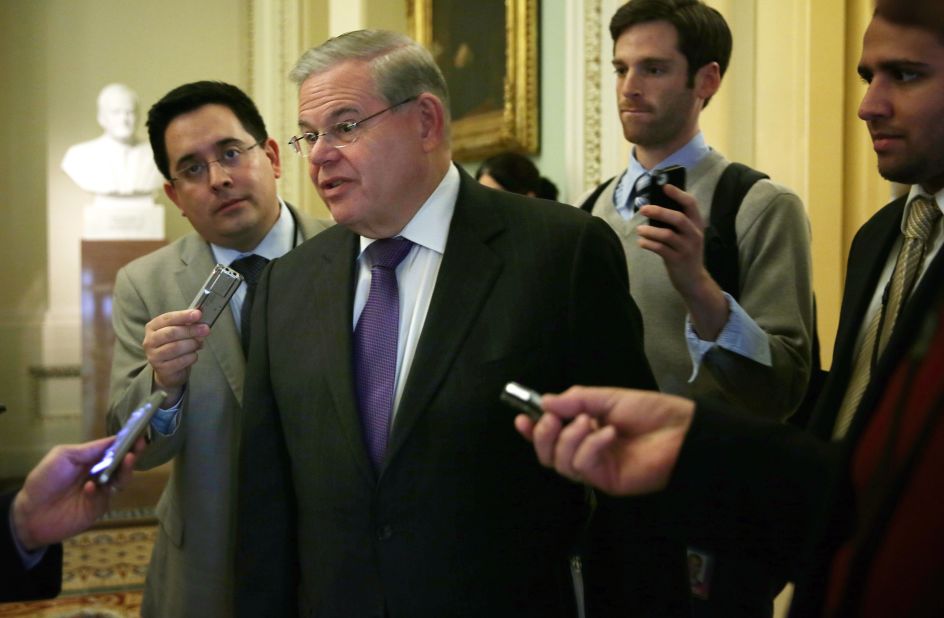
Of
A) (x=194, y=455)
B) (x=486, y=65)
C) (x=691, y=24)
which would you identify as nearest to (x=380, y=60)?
(x=691, y=24)

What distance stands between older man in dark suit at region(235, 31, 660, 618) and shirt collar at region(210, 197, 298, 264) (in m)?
0.52

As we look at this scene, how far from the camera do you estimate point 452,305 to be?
6.39ft

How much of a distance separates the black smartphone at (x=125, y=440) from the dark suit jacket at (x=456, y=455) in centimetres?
39

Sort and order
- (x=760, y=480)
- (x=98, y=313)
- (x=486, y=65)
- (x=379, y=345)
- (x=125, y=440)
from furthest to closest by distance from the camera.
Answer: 1. (x=98, y=313)
2. (x=486, y=65)
3. (x=379, y=345)
4. (x=125, y=440)
5. (x=760, y=480)

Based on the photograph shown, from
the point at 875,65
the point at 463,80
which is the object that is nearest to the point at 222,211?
the point at 875,65

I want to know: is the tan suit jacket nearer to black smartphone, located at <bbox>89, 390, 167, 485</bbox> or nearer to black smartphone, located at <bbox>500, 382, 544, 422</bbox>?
black smartphone, located at <bbox>89, 390, 167, 485</bbox>

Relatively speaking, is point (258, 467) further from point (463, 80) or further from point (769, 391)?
point (463, 80)

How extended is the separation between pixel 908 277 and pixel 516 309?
70 centimetres

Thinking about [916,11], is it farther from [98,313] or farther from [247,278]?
[98,313]

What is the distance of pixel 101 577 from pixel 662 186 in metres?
4.68

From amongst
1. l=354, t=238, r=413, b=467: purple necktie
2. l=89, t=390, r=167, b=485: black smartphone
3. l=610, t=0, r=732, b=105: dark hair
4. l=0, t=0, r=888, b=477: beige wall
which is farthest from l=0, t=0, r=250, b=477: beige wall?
l=89, t=390, r=167, b=485: black smartphone

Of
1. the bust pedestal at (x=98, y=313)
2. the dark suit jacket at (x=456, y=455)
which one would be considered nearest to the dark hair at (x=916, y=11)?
the dark suit jacket at (x=456, y=455)

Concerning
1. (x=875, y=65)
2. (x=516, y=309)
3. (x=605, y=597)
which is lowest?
(x=605, y=597)

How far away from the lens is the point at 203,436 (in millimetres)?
2512
